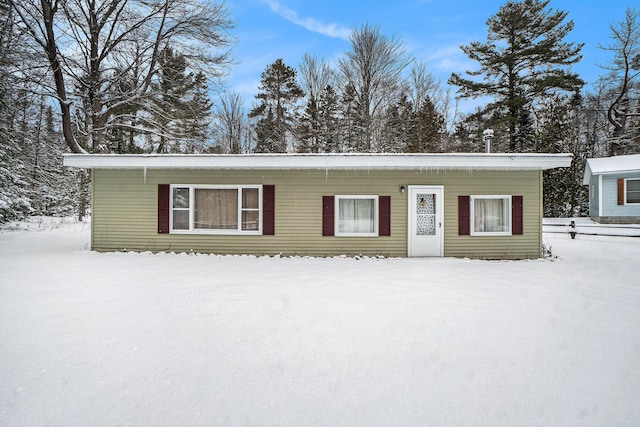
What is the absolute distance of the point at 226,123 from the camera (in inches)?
926

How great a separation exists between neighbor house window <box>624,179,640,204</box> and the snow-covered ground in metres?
13.3

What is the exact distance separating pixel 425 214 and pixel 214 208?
5.43 meters

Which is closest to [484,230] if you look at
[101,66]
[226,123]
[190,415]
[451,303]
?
[451,303]

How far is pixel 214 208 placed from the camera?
8789 mm

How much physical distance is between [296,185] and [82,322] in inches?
222

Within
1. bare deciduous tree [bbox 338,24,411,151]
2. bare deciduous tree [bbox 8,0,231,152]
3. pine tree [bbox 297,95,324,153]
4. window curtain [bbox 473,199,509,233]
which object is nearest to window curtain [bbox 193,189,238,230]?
window curtain [bbox 473,199,509,233]

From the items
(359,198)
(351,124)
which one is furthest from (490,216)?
(351,124)

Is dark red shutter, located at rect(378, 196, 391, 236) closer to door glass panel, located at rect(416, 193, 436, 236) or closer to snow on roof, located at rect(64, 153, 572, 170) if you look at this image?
door glass panel, located at rect(416, 193, 436, 236)

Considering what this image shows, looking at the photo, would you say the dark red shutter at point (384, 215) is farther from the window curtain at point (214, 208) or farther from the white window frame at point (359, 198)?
the window curtain at point (214, 208)

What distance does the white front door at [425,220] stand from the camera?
27.9 ft

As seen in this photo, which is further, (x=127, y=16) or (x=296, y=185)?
(x=127, y=16)

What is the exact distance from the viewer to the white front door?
849 centimetres

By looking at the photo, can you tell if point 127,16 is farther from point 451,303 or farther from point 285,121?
point 451,303

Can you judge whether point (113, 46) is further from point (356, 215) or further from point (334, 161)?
point (356, 215)
